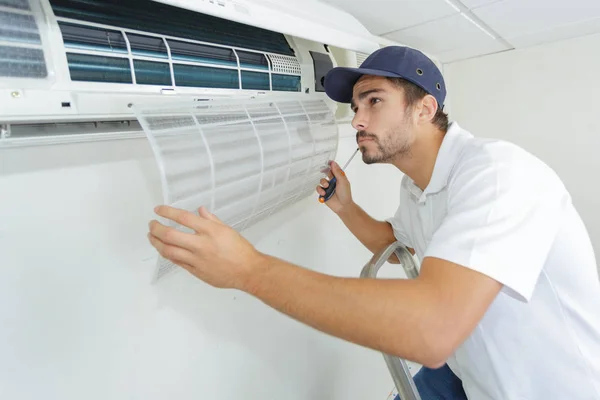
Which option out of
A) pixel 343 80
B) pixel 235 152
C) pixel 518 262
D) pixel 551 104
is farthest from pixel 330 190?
pixel 551 104

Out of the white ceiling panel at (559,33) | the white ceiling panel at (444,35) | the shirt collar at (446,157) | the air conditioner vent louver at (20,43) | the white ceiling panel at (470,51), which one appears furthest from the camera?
the white ceiling panel at (470,51)

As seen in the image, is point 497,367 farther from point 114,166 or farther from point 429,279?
point 114,166

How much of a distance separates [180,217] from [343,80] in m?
A: 0.72

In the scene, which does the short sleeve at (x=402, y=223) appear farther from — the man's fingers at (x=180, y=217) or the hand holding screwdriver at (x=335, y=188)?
the man's fingers at (x=180, y=217)

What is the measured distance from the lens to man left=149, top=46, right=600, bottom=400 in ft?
1.72

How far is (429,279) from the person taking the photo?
1.81 feet

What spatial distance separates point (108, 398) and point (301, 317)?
480mm

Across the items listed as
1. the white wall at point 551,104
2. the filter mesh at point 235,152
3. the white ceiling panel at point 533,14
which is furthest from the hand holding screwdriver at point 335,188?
the white wall at point 551,104

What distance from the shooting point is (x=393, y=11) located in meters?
1.20

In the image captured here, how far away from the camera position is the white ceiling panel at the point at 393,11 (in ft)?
3.65

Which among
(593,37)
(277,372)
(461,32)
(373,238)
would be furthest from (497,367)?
(593,37)

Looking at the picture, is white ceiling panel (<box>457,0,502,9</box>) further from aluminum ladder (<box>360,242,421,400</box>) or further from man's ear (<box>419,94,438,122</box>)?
aluminum ladder (<box>360,242,421,400</box>)

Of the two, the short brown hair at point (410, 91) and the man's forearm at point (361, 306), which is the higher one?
the short brown hair at point (410, 91)

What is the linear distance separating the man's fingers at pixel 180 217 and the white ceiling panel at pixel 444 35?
1.33 m
